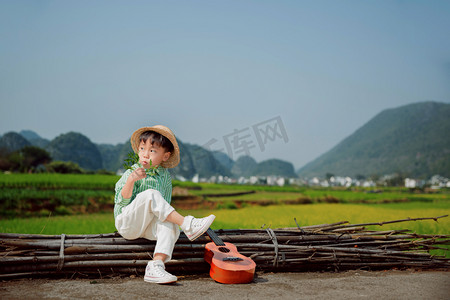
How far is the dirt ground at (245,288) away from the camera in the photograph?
101 inches

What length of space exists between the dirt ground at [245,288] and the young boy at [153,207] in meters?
0.21

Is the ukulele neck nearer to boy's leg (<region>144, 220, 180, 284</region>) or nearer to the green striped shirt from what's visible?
boy's leg (<region>144, 220, 180, 284</region>)

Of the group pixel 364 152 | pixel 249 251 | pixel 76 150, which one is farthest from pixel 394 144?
pixel 249 251

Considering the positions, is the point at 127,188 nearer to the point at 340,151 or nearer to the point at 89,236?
the point at 89,236

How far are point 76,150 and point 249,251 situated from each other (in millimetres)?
47452

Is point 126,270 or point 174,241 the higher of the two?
point 174,241

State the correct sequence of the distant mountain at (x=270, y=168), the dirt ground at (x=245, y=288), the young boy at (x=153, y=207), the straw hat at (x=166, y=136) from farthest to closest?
the distant mountain at (x=270, y=168) < the straw hat at (x=166, y=136) < the young boy at (x=153, y=207) < the dirt ground at (x=245, y=288)

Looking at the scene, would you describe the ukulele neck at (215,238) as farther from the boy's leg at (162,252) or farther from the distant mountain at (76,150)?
the distant mountain at (76,150)

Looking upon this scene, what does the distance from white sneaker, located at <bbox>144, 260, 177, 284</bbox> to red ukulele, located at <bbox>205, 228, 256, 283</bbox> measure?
1.23ft

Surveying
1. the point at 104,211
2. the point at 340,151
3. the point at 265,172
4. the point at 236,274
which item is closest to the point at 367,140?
the point at 340,151

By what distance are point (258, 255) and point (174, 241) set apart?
891 mm

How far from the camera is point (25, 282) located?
288 centimetres

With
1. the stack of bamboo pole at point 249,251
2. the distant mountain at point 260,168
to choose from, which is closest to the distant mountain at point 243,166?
the distant mountain at point 260,168

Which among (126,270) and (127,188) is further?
(126,270)
